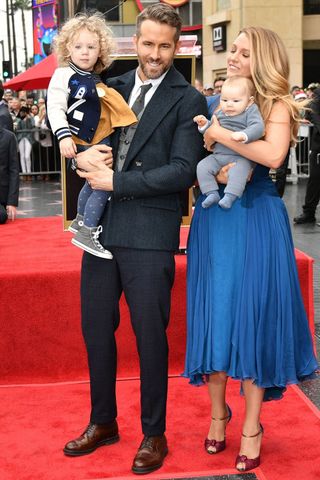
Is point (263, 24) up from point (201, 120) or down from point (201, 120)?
up

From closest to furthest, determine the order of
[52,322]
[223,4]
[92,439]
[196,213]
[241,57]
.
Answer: [241,57] < [196,213] < [92,439] < [52,322] < [223,4]

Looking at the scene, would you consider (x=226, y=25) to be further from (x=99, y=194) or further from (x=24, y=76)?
(x=99, y=194)

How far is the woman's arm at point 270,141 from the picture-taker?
11.5ft

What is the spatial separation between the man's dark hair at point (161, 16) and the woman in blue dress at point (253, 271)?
28 cm

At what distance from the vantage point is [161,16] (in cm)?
345

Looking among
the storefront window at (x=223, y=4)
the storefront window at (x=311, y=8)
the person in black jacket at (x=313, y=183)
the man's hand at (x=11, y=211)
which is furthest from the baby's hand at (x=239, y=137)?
the storefront window at (x=223, y=4)

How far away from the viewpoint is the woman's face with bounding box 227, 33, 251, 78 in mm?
3525

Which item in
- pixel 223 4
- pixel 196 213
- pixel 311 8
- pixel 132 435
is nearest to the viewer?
pixel 196 213

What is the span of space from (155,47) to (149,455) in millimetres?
1858

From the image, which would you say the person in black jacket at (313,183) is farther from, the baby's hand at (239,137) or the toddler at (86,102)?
the baby's hand at (239,137)

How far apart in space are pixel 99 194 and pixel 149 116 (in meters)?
0.43

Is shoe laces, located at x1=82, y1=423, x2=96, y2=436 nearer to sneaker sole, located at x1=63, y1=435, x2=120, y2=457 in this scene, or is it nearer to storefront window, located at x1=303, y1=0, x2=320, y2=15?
sneaker sole, located at x1=63, y1=435, x2=120, y2=457

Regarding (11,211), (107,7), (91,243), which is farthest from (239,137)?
(107,7)

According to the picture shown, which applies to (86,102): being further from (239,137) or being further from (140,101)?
(239,137)
